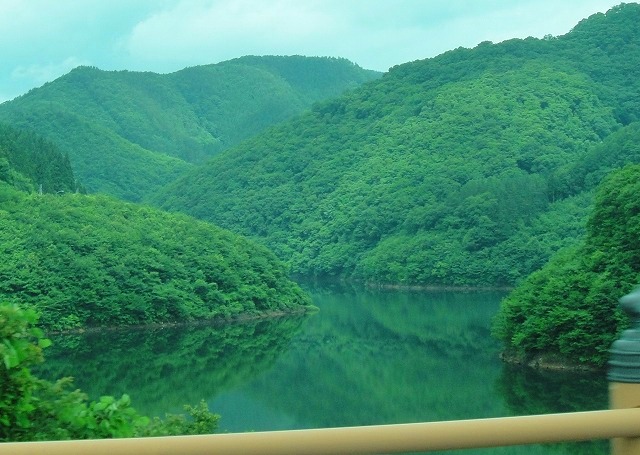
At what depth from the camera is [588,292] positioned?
2753 cm

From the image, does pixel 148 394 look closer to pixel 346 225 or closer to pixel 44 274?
pixel 44 274

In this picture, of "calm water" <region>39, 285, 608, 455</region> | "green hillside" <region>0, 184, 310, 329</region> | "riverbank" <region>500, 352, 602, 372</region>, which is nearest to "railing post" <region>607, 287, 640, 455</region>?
"calm water" <region>39, 285, 608, 455</region>

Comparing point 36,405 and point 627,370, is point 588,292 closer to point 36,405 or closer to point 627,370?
point 36,405

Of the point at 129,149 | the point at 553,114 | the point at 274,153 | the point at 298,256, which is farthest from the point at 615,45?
the point at 129,149

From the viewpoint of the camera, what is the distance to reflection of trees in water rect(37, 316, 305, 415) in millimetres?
26297

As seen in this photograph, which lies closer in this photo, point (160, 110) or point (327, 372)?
point (327, 372)

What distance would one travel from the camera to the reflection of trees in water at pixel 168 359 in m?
26.3

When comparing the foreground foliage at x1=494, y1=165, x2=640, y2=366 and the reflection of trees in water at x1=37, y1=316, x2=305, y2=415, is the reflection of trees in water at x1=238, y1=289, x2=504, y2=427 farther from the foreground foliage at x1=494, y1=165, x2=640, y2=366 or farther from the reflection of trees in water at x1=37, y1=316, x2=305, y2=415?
the foreground foliage at x1=494, y1=165, x2=640, y2=366

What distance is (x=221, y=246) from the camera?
54.9 meters

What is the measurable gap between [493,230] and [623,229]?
35.3 m

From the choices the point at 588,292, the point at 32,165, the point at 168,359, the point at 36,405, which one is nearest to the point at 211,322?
the point at 168,359

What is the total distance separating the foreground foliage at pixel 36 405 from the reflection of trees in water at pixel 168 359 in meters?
17.5

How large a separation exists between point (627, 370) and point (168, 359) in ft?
110

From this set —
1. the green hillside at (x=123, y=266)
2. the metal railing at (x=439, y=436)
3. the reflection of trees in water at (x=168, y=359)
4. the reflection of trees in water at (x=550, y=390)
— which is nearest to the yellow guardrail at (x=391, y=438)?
the metal railing at (x=439, y=436)
